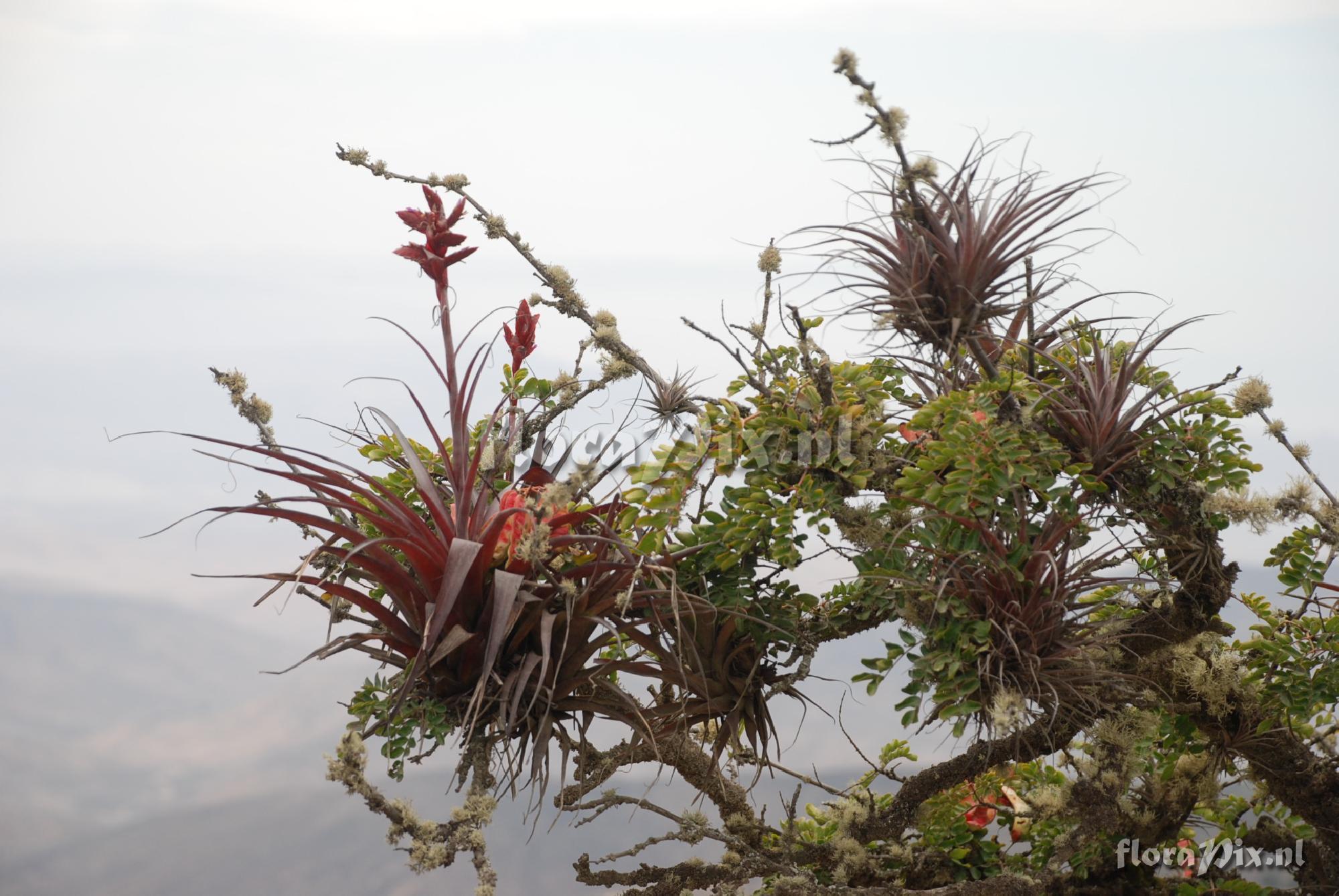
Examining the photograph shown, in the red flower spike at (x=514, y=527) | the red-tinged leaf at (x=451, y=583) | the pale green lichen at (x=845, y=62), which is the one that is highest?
the pale green lichen at (x=845, y=62)

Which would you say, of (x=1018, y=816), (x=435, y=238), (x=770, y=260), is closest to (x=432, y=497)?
(x=435, y=238)

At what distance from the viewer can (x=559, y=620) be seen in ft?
5.59

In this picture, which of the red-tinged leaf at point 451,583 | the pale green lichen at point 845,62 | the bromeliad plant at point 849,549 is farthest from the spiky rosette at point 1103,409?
the red-tinged leaf at point 451,583

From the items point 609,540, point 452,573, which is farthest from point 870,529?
point 452,573

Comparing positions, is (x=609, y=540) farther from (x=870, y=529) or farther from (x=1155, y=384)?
(x=1155, y=384)

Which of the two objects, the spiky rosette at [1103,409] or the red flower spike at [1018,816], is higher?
the spiky rosette at [1103,409]

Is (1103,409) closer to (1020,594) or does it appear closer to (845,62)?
(1020,594)

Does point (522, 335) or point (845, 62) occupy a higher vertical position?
point (845, 62)

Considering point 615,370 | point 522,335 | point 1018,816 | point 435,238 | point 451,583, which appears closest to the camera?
point 451,583

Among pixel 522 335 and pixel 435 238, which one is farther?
pixel 522 335

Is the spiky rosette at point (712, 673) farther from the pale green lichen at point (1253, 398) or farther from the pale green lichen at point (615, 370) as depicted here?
the pale green lichen at point (1253, 398)

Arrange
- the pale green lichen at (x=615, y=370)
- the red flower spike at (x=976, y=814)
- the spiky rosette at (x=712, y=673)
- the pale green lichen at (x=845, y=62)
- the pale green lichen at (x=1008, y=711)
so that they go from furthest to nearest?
1. the red flower spike at (x=976, y=814)
2. the pale green lichen at (x=615, y=370)
3. the spiky rosette at (x=712, y=673)
4. the pale green lichen at (x=845, y=62)
5. the pale green lichen at (x=1008, y=711)

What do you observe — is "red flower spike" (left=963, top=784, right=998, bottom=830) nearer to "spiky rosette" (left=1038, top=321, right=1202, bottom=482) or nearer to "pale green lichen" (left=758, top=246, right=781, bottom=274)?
"spiky rosette" (left=1038, top=321, right=1202, bottom=482)

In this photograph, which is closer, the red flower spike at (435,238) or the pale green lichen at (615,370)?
the red flower spike at (435,238)
